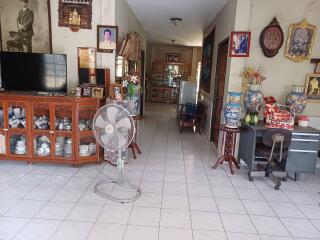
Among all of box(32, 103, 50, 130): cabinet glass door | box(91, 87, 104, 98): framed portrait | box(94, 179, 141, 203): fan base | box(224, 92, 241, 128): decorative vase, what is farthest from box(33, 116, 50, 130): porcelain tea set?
box(224, 92, 241, 128): decorative vase

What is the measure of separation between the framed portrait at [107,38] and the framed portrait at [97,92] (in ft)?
1.97

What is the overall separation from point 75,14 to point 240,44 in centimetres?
234

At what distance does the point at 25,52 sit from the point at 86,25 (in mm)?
927

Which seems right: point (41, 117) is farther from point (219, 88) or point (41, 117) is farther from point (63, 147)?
point (219, 88)

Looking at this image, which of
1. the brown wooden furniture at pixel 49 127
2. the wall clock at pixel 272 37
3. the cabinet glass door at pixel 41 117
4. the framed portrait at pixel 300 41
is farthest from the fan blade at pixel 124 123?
the framed portrait at pixel 300 41

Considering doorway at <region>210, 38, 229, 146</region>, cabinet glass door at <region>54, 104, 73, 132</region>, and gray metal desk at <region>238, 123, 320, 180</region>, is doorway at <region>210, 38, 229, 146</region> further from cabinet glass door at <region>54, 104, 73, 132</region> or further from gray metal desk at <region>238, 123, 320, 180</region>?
cabinet glass door at <region>54, 104, 73, 132</region>

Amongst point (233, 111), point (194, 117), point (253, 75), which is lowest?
point (194, 117)

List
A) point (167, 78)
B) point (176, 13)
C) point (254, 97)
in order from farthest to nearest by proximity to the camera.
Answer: point (167, 78) → point (176, 13) → point (254, 97)

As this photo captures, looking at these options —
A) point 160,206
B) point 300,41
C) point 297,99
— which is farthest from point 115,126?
point 300,41

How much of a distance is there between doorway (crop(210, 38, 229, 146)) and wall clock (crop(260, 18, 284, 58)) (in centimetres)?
84

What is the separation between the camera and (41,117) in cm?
351

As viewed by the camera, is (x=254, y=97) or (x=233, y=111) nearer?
(x=233, y=111)

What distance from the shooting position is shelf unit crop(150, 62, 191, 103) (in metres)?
10.8

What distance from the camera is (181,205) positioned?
2.66 meters
